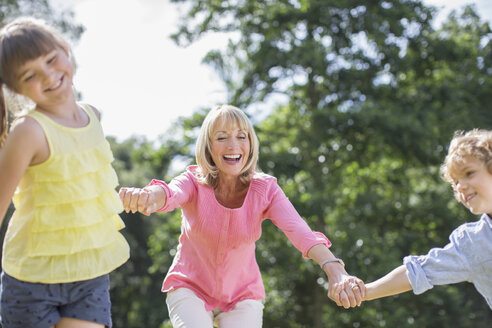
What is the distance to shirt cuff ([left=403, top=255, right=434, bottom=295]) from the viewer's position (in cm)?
305

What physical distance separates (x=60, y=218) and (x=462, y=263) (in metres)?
2.10

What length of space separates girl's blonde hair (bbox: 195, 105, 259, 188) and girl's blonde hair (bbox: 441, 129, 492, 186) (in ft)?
3.86

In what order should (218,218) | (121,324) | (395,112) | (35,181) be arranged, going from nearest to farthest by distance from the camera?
1. (35,181)
2. (218,218)
3. (395,112)
4. (121,324)

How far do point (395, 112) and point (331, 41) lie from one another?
273cm

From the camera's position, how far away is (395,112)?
1438 centimetres

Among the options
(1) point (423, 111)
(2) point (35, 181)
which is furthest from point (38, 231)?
(1) point (423, 111)

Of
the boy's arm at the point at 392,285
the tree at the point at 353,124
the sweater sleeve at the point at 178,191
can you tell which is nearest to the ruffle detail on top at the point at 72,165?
the sweater sleeve at the point at 178,191

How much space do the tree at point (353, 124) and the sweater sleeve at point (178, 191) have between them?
9.81 m

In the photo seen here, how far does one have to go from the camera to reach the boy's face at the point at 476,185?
301 centimetres

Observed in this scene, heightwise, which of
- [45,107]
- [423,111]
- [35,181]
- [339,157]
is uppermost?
[423,111]

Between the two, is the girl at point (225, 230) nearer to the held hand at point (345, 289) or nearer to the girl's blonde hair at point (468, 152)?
the held hand at point (345, 289)

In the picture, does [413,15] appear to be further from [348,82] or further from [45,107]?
[45,107]

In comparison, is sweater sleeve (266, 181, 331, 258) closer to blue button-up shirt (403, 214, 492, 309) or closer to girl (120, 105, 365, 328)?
girl (120, 105, 365, 328)

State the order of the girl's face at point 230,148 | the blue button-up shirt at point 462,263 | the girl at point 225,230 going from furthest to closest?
the girl's face at point 230,148 → the girl at point 225,230 → the blue button-up shirt at point 462,263
